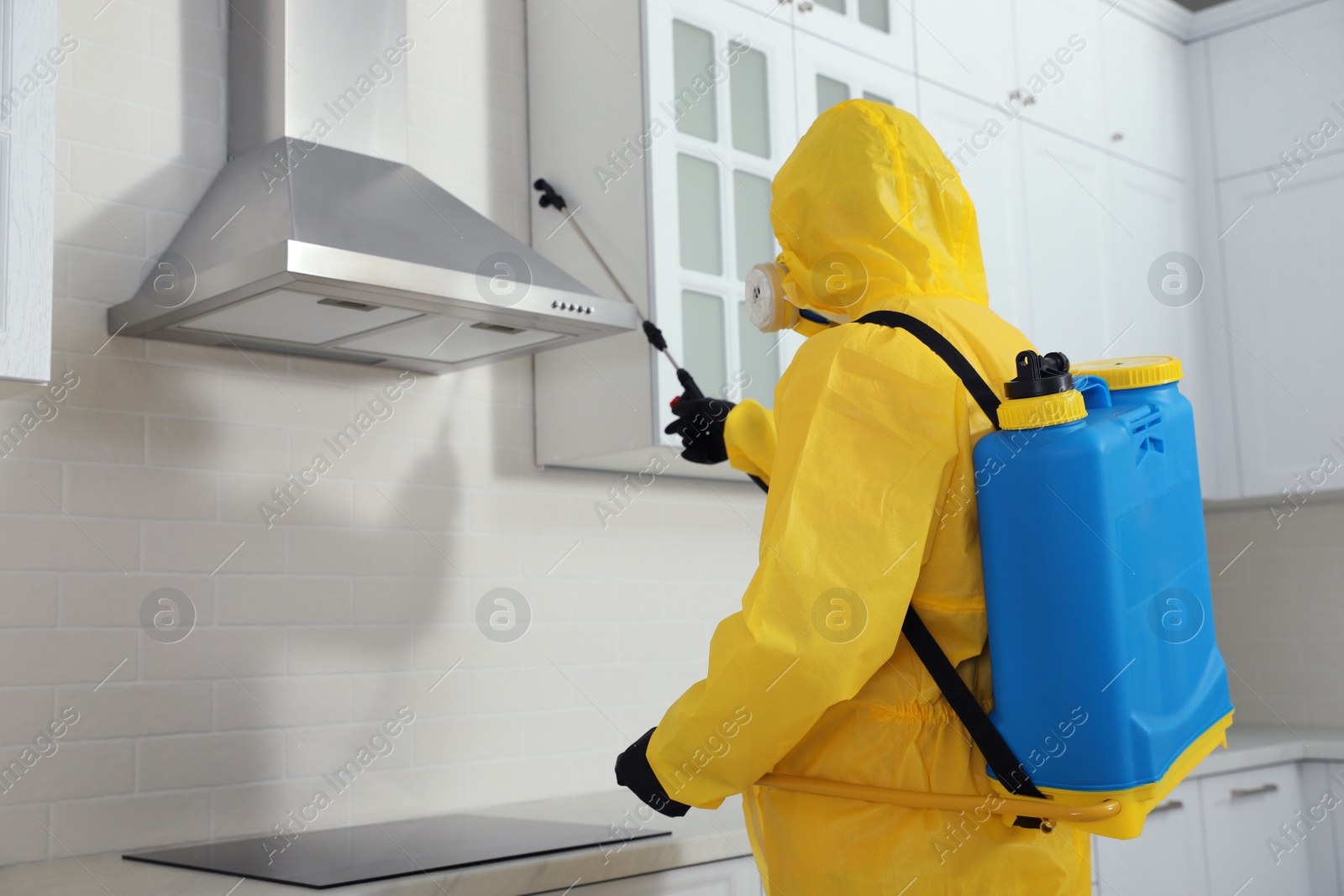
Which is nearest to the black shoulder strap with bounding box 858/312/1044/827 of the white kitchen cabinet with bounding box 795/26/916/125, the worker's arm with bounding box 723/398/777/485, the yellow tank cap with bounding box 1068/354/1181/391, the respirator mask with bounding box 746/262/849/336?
the yellow tank cap with bounding box 1068/354/1181/391

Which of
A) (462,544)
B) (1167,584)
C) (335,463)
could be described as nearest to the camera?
(1167,584)

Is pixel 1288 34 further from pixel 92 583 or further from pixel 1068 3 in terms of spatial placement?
pixel 92 583

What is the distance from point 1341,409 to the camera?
286 cm

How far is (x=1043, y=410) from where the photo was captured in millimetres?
1000

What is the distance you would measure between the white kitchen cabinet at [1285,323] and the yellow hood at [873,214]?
2071 millimetres

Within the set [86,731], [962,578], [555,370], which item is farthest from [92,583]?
[962,578]

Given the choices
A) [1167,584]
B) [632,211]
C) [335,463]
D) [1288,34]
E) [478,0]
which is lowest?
[1167,584]

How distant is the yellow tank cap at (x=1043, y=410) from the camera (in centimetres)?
100

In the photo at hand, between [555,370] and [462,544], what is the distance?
36 cm

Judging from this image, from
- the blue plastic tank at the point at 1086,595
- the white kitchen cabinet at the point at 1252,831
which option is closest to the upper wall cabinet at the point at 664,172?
the blue plastic tank at the point at 1086,595

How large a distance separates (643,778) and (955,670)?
1.07 ft

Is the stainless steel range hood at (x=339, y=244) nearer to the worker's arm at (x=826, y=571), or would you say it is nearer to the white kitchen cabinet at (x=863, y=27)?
the worker's arm at (x=826, y=571)

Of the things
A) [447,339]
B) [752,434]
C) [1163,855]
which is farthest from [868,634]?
[1163,855]

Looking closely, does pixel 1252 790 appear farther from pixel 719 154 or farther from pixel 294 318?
pixel 294 318
